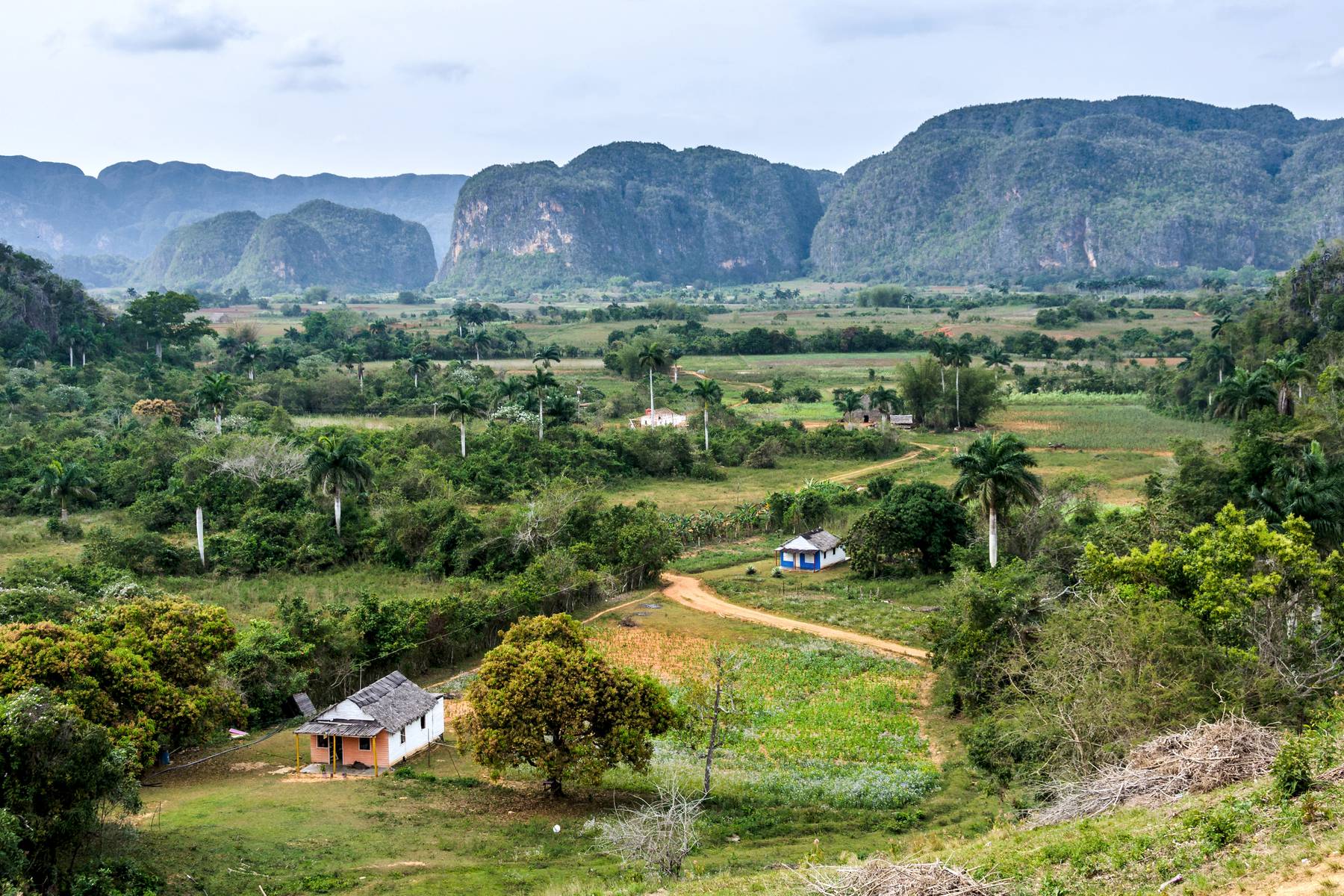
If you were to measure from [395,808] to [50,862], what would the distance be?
6378 mm

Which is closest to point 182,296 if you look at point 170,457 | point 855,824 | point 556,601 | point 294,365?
point 294,365

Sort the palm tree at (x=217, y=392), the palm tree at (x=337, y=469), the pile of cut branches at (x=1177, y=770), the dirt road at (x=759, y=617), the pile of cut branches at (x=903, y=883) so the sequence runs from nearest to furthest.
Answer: the pile of cut branches at (x=903, y=883) < the pile of cut branches at (x=1177, y=770) < the dirt road at (x=759, y=617) < the palm tree at (x=337, y=469) < the palm tree at (x=217, y=392)

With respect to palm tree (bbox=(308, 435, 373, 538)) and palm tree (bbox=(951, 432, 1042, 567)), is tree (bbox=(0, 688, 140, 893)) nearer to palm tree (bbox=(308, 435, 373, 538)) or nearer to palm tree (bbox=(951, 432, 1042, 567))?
palm tree (bbox=(308, 435, 373, 538))

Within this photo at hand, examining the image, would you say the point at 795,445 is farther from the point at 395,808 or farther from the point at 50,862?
the point at 50,862

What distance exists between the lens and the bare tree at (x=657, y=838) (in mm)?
17625

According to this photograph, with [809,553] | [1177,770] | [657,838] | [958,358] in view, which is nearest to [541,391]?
[809,553]

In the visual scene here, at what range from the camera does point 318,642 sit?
2900 cm

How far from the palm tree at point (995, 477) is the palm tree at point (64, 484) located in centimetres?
3591

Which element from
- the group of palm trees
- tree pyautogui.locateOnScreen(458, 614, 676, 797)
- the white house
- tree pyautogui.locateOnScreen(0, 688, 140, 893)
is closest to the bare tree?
tree pyautogui.locateOnScreen(458, 614, 676, 797)

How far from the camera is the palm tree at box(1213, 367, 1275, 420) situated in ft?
150

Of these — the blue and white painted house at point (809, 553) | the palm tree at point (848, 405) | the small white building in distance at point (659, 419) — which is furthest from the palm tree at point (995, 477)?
the palm tree at point (848, 405)

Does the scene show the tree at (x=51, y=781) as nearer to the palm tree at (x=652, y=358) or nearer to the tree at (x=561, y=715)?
the tree at (x=561, y=715)

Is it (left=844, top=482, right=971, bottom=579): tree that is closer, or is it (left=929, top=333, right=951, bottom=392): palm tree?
(left=844, top=482, right=971, bottom=579): tree

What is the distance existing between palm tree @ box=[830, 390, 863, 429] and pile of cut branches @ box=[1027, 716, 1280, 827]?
58783mm
